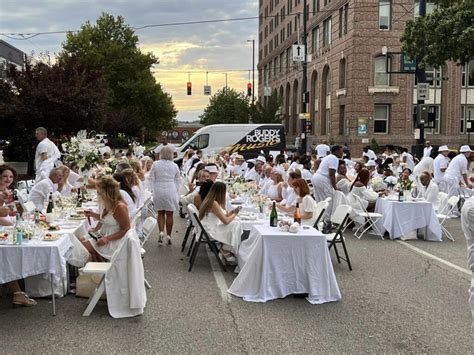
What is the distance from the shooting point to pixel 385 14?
123 ft

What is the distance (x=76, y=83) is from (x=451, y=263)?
1887 cm

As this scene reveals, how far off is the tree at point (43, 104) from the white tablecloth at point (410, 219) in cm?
1570

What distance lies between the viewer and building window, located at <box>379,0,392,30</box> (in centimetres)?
3738

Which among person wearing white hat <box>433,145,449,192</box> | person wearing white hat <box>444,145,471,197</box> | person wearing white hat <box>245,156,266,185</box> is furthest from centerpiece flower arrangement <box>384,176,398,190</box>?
person wearing white hat <box>245,156,266,185</box>

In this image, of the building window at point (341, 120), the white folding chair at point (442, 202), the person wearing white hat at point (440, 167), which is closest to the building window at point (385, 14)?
the building window at point (341, 120)

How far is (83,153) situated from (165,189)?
244cm

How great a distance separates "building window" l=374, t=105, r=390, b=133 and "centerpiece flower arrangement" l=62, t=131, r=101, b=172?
1141 inches

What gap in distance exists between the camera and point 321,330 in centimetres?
576

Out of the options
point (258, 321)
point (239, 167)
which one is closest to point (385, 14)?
point (239, 167)

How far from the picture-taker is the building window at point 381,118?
38.2 metres

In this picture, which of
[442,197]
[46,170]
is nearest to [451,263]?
[442,197]

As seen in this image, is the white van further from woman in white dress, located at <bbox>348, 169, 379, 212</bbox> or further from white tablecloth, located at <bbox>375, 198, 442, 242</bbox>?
white tablecloth, located at <bbox>375, 198, 442, 242</bbox>

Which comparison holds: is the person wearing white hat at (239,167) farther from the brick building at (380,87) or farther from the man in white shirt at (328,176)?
the brick building at (380,87)

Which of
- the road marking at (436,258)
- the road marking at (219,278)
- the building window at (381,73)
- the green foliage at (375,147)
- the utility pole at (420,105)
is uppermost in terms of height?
the building window at (381,73)
